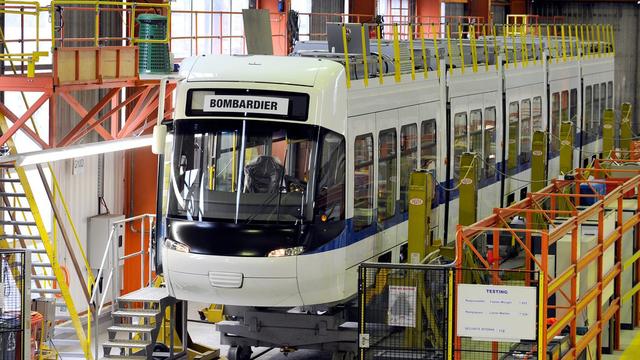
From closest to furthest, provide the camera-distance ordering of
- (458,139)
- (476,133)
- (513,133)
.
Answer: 1. (458,139)
2. (476,133)
3. (513,133)

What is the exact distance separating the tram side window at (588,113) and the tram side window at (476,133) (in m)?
9.98

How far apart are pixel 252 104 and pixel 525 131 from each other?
1141cm

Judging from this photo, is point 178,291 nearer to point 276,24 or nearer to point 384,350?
point 384,350

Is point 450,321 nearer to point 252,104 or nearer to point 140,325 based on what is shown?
point 252,104

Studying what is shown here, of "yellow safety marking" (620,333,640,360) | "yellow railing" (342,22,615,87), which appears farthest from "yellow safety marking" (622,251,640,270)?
"yellow railing" (342,22,615,87)

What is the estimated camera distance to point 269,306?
1576 cm

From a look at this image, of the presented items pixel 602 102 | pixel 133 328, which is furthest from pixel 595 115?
pixel 133 328

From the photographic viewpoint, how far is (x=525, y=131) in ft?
84.8

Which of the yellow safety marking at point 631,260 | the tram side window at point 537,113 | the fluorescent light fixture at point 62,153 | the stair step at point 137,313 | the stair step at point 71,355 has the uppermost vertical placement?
the tram side window at point 537,113

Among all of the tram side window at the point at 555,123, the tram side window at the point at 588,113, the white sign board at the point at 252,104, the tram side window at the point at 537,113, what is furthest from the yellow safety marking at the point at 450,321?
the tram side window at the point at 588,113

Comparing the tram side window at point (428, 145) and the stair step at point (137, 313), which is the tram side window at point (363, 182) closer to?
the tram side window at point (428, 145)

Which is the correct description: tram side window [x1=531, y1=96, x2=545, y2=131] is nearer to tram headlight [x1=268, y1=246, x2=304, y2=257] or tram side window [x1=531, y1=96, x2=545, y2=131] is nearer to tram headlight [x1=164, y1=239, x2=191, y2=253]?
tram headlight [x1=268, y1=246, x2=304, y2=257]

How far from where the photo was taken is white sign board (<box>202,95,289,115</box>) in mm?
15523

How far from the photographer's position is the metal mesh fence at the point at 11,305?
48.8ft
